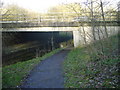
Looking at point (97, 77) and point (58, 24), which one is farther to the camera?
point (58, 24)

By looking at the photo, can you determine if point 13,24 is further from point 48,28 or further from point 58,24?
point 58,24

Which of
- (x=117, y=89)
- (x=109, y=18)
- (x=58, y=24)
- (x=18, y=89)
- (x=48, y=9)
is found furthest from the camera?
(x=48, y=9)

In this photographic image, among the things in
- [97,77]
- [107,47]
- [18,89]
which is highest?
[107,47]

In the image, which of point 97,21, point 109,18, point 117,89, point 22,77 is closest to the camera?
point 117,89

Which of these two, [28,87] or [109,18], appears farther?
[109,18]

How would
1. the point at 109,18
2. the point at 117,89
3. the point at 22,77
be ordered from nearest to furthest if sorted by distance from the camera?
the point at 117,89 < the point at 22,77 < the point at 109,18

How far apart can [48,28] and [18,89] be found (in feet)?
45.3

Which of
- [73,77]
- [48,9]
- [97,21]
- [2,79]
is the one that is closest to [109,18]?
[97,21]

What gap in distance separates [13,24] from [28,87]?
14.4 m

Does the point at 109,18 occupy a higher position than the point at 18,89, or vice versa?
the point at 109,18

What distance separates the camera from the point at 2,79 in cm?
750

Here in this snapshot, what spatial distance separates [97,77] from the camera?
6.34 meters

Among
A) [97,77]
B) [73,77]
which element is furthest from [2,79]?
[97,77]

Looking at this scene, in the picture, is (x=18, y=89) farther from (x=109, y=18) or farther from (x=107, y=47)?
(x=109, y=18)
